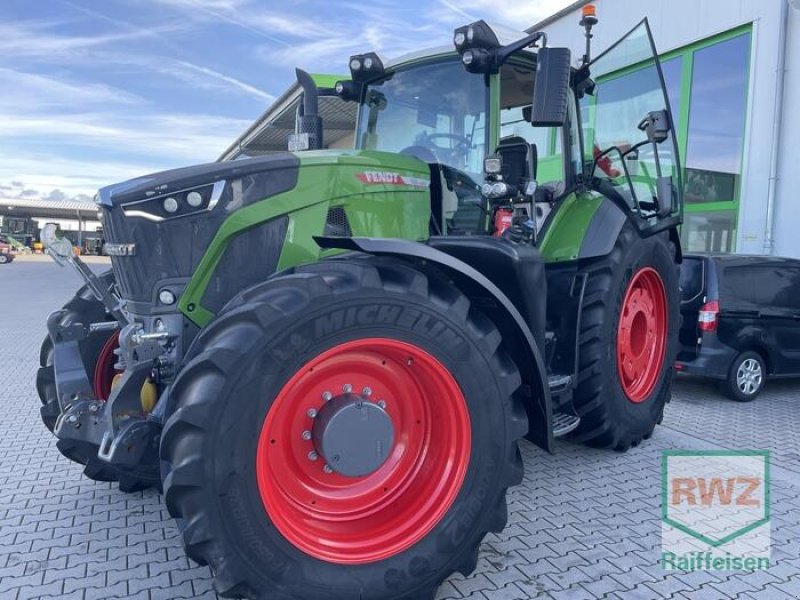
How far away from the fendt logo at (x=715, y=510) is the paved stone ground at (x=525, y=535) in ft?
0.23

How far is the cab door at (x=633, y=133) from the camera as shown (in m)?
4.47

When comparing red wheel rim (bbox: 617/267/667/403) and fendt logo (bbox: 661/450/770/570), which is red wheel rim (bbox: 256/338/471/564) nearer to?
fendt logo (bbox: 661/450/770/570)

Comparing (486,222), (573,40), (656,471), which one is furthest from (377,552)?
(573,40)

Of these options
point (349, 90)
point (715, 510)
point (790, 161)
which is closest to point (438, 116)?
point (349, 90)

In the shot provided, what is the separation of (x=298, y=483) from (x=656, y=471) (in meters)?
2.70

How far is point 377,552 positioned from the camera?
8.61 ft

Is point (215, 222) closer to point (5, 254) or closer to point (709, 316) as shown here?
point (709, 316)

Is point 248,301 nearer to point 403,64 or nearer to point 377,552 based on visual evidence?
point 377,552

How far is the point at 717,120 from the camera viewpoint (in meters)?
10.2

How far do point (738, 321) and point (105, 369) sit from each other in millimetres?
5752

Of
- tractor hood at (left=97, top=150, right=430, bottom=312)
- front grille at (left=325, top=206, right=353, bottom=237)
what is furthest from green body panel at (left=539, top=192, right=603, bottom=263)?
tractor hood at (left=97, top=150, right=430, bottom=312)

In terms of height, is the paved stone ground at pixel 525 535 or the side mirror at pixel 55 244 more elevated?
the side mirror at pixel 55 244

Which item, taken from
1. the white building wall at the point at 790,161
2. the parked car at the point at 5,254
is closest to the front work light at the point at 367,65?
the white building wall at the point at 790,161

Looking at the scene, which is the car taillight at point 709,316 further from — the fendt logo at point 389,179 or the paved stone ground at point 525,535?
the fendt logo at point 389,179
